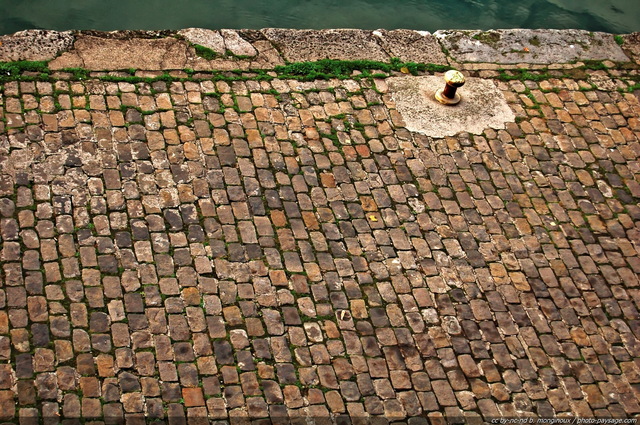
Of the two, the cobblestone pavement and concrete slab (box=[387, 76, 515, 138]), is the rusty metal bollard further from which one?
the cobblestone pavement

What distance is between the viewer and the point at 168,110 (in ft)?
24.3

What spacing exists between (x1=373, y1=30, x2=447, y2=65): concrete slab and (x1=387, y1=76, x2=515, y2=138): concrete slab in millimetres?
355

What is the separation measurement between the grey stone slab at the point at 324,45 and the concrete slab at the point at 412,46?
0.12m

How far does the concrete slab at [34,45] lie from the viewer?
7539 millimetres

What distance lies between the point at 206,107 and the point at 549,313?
3.96m

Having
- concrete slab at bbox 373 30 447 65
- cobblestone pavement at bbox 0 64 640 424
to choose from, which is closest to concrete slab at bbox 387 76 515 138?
cobblestone pavement at bbox 0 64 640 424

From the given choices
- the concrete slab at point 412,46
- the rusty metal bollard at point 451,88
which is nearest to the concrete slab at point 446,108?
the rusty metal bollard at point 451,88

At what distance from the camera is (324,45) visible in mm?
8500

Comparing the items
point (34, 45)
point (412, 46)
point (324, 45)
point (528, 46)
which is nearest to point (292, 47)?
point (324, 45)

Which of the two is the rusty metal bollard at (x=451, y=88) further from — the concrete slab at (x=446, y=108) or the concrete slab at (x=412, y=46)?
the concrete slab at (x=412, y=46)

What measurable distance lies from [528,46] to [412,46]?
5.01ft

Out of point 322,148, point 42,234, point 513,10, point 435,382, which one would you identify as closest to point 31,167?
point 42,234

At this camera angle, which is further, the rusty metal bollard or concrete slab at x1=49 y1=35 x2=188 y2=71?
the rusty metal bollard

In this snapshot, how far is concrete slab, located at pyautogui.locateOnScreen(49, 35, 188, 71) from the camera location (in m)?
7.66
